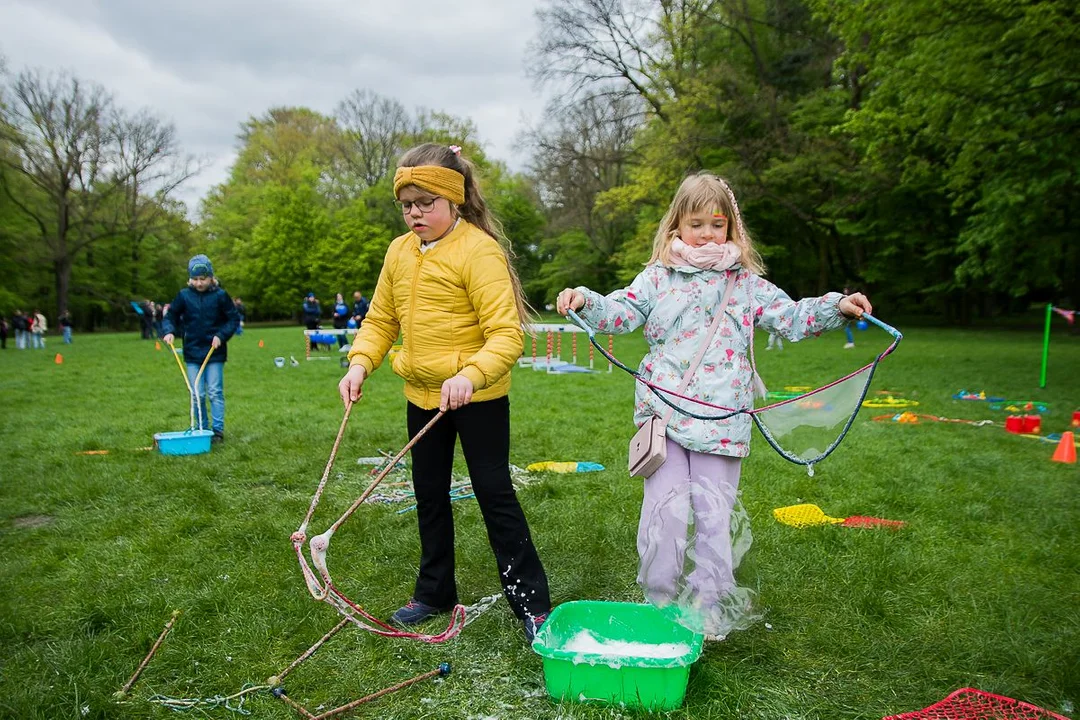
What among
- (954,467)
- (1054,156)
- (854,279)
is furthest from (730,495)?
(854,279)

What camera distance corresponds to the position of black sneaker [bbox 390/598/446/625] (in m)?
3.11

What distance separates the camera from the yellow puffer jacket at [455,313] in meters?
2.74

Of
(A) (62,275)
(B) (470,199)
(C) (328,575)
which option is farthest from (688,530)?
(A) (62,275)

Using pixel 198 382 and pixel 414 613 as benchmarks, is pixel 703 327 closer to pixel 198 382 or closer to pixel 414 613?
pixel 414 613

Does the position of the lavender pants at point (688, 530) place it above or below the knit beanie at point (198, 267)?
below

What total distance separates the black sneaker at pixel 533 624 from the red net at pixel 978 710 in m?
1.23

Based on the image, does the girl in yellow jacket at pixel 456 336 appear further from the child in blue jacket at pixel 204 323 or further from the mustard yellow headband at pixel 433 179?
the child in blue jacket at pixel 204 323

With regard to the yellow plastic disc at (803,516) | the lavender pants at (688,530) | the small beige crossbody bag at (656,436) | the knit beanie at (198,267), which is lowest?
the yellow plastic disc at (803,516)

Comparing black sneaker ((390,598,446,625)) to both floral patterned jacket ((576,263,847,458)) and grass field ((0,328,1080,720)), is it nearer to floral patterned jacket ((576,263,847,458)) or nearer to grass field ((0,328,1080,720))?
grass field ((0,328,1080,720))

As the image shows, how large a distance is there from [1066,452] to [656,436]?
4988 mm

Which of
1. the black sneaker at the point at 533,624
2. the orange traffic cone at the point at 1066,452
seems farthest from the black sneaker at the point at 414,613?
the orange traffic cone at the point at 1066,452

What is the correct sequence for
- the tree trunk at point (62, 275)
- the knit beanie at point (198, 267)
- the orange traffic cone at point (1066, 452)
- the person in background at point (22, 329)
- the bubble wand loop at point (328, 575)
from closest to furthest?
1. the bubble wand loop at point (328, 575)
2. the orange traffic cone at point (1066, 452)
3. the knit beanie at point (198, 267)
4. the person in background at point (22, 329)
5. the tree trunk at point (62, 275)

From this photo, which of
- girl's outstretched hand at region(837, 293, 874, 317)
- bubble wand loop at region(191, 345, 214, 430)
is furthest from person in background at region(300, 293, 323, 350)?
girl's outstretched hand at region(837, 293, 874, 317)

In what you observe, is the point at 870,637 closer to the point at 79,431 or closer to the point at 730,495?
the point at 730,495
